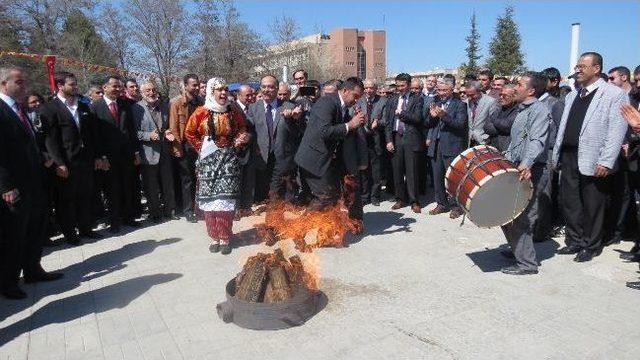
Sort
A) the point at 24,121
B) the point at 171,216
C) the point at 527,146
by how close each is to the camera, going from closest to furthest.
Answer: the point at 24,121, the point at 527,146, the point at 171,216

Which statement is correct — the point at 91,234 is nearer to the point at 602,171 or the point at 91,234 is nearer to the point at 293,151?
the point at 293,151

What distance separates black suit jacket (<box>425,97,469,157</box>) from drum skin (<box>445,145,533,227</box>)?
2743 millimetres

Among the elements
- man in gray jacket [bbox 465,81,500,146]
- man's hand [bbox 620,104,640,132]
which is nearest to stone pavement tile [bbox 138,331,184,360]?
man's hand [bbox 620,104,640,132]

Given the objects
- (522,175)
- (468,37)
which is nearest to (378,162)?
(522,175)

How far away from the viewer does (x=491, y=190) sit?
430 centimetres

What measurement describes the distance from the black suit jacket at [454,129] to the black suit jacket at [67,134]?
549cm

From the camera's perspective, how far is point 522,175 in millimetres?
4418

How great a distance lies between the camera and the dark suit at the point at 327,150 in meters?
5.63

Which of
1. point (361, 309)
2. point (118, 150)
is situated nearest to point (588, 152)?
point (361, 309)

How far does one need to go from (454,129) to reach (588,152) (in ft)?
7.99

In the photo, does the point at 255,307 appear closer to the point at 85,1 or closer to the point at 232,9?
the point at 232,9

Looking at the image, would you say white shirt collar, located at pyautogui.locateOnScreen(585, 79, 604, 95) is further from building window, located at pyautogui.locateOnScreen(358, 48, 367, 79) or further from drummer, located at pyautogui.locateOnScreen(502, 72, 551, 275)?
building window, located at pyautogui.locateOnScreen(358, 48, 367, 79)

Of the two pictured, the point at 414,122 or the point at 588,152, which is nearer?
the point at 588,152

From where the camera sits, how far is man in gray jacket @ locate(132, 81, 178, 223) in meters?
7.14
